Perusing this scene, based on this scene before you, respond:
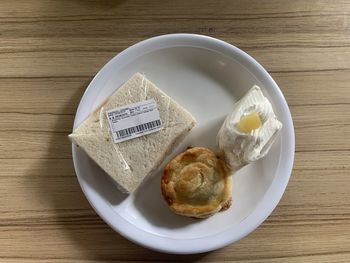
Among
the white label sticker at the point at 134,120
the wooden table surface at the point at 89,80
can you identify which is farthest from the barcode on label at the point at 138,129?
the wooden table surface at the point at 89,80

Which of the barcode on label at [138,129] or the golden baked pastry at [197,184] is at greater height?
the barcode on label at [138,129]

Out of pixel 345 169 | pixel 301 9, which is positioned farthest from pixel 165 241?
pixel 301 9

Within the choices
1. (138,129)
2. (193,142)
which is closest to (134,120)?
(138,129)

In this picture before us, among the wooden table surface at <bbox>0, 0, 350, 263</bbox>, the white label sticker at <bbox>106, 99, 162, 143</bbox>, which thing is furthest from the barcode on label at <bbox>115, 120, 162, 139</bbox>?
the wooden table surface at <bbox>0, 0, 350, 263</bbox>

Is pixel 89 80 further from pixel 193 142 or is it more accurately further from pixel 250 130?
pixel 250 130

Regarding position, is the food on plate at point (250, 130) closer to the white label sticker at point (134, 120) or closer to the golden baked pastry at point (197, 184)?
the golden baked pastry at point (197, 184)

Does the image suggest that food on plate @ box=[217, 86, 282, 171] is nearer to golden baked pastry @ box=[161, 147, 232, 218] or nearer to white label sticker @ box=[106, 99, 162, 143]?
A: golden baked pastry @ box=[161, 147, 232, 218]
